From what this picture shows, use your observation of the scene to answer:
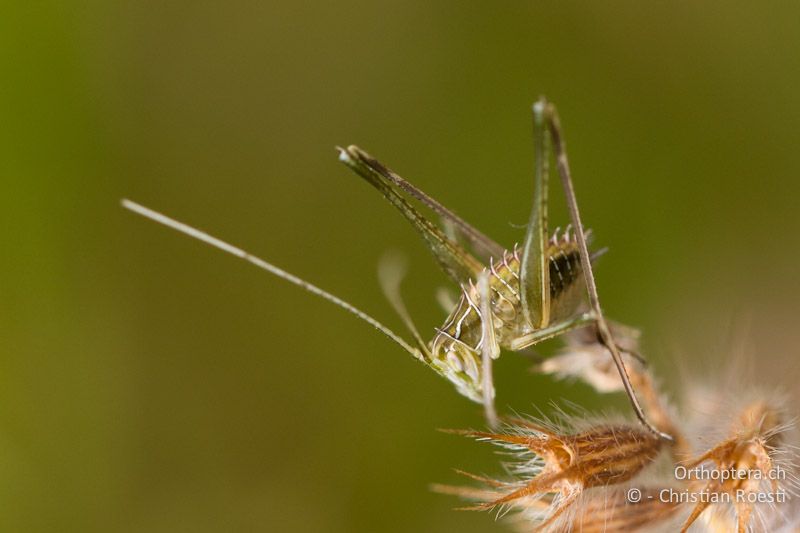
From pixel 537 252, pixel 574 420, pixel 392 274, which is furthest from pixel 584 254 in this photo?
pixel 392 274

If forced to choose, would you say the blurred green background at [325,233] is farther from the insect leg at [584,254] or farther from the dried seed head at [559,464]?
the dried seed head at [559,464]

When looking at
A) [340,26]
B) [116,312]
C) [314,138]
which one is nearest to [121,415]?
[116,312]

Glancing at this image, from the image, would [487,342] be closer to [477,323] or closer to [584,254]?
[477,323]

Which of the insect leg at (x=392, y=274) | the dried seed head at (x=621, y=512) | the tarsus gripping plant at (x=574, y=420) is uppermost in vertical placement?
the insect leg at (x=392, y=274)

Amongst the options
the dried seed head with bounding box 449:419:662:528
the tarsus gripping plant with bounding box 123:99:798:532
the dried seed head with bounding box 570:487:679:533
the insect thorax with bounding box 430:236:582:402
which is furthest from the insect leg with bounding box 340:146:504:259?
the dried seed head with bounding box 570:487:679:533

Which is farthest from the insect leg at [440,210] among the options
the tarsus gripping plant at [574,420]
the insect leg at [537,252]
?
the insect leg at [537,252]

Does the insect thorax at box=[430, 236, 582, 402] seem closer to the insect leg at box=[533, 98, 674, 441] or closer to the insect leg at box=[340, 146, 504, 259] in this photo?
the insect leg at box=[340, 146, 504, 259]

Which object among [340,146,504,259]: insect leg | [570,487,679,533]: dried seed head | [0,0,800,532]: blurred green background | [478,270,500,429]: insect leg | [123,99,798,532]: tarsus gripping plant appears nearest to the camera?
[123,99,798,532]: tarsus gripping plant

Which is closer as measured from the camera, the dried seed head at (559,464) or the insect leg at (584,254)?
the dried seed head at (559,464)
